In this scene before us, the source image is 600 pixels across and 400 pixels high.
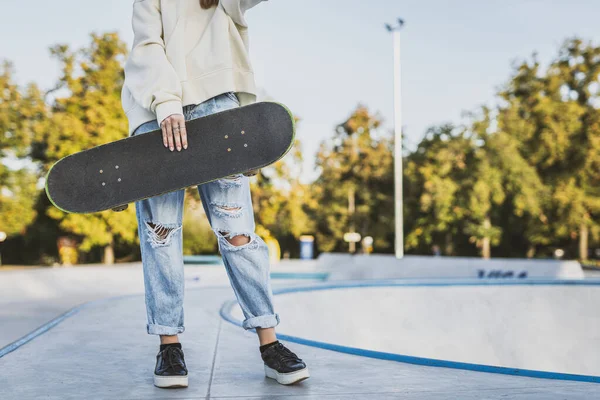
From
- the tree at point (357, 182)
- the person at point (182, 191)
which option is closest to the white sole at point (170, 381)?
the person at point (182, 191)

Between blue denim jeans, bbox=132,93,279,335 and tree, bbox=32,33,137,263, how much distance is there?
85.2 ft

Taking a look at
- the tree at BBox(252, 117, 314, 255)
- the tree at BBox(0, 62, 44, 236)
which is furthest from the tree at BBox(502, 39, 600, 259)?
Result: the tree at BBox(0, 62, 44, 236)

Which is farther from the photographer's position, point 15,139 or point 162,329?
point 15,139

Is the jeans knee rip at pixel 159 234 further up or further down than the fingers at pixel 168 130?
further down

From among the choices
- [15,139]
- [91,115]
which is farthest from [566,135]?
[15,139]

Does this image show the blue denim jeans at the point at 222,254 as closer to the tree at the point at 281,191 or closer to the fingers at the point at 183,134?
the fingers at the point at 183,134

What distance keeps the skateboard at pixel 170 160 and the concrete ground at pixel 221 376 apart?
0.68 metres

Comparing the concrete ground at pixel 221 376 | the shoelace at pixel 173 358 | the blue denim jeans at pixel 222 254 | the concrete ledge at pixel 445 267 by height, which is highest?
the blue denim jeans at pixel 222 254

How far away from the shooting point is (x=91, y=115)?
28.1 meters

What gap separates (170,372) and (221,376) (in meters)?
0.26

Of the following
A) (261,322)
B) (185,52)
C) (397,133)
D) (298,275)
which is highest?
(397,133)

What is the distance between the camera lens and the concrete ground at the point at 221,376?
2.09 metres

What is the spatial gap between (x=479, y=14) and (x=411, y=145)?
31.2 ft

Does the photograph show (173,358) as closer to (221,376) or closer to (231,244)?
(221,376)
